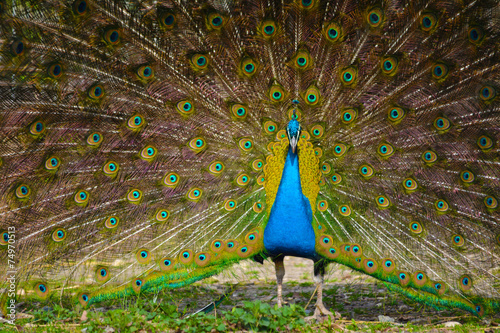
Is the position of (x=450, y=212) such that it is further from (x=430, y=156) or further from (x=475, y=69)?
(x=475, y=69)

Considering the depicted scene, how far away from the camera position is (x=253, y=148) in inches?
157

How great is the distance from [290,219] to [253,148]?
76cm

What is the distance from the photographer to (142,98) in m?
3.85

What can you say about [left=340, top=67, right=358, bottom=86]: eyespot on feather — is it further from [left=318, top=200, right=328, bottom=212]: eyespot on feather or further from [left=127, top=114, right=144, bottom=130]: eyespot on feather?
[left=127, top=114, right=144, bottom=130]: eyespot on feather

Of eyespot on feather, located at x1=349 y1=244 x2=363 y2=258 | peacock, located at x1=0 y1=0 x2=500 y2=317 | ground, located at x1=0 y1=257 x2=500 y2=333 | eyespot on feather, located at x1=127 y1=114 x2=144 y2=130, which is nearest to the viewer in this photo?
ground, located at x1=0 y1=257 x2=500 y2=333

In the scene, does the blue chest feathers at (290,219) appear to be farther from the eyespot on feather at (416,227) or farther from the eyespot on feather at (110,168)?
the eyespot on feather at (110,168)

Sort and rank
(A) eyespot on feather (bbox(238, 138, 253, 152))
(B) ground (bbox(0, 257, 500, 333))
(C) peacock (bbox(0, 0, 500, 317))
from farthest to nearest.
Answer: (A) eyespot on feather (bbox(238, 138, 253, 152)) < (C) peacock (bbox(0, 0, 500, 317)) < (B) ground (bbox(0, 257, 500, 333))

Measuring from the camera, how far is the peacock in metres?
3.57

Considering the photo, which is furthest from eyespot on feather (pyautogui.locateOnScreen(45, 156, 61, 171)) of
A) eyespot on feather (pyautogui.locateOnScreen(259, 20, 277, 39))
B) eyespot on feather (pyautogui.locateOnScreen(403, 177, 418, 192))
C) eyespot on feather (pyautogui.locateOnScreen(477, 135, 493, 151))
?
eyespot on feather (pyautogui.locateOnScreen(477, 135, 493, 151))

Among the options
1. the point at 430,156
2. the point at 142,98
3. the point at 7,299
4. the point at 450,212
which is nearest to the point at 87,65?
Result: the point at 142,98

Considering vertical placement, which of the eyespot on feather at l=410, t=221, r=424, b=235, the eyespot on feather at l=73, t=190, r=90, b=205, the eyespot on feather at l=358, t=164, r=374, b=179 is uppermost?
the eyespot on feather at l=358, t=164, r=374, b=179

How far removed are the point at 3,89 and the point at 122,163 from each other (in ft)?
3.48

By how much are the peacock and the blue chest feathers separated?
0.04ft

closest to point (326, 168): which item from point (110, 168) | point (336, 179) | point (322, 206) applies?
point (336, 179)
